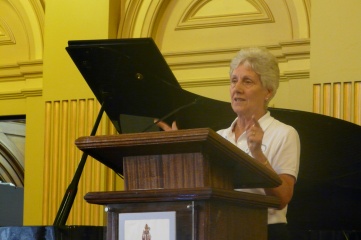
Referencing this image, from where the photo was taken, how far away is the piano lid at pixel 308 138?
4289 millimetres

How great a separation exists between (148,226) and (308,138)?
104 inches

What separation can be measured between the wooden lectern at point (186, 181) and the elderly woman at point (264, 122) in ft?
1.21

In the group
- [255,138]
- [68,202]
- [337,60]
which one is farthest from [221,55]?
[255,138]

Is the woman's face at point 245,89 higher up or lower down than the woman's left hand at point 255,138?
higher up

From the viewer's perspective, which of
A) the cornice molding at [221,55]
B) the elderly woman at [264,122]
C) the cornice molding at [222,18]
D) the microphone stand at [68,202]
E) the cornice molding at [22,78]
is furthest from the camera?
the cornice molding at [22,78]

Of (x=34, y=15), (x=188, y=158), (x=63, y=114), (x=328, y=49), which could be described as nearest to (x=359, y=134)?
(x=328, y=49)

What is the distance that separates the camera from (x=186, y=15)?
677cm

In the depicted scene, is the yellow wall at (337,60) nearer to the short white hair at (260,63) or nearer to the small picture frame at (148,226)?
the short white hair at (260,63)

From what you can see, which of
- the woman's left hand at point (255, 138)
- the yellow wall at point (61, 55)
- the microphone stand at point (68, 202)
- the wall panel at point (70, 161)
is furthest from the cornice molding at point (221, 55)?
the woman's left hand at point (255, 138)

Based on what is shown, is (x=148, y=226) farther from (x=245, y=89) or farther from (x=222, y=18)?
(x=222, y=18)

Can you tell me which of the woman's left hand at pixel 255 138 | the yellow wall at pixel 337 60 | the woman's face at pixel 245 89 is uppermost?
the yellow wall at pixel 337 60

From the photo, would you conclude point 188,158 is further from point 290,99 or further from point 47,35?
point 47,35

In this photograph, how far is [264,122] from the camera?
266 cm

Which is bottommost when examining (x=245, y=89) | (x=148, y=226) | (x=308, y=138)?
(x=148, y=226)
